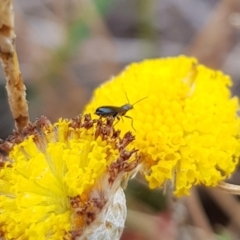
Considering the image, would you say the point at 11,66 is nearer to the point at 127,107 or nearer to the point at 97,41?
the point at 127,107

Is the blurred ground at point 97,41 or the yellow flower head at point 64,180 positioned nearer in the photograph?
the yellow flower head at point 64,180

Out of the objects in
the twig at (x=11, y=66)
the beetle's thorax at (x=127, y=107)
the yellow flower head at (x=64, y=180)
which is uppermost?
the beetle's thorax at (x=127, y=107)

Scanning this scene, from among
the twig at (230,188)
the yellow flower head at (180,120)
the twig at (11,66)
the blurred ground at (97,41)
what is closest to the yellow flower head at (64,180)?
the twig at (11,66)

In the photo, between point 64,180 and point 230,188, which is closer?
point 64,180

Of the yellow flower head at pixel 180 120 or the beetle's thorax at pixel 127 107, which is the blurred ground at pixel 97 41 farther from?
the beetle's thorax at pixel 127 107

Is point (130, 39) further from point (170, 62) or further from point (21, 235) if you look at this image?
point (21, 235)

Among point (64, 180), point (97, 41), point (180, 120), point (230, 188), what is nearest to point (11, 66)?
point (64, 180)

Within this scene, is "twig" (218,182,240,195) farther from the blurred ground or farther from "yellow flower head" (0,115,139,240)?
the blurred ground
